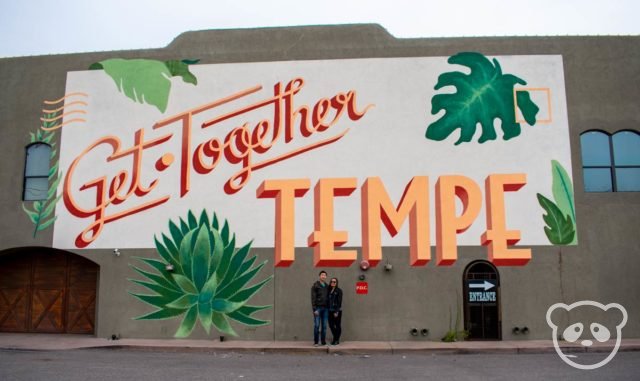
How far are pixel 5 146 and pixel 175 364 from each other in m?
8.90

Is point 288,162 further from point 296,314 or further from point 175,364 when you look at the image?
point 175,364

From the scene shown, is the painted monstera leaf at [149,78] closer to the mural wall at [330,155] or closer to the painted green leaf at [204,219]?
the mural wall at [330,155]

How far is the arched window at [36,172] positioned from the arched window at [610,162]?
47.2 feet

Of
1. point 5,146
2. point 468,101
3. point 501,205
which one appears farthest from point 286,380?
point 5,146

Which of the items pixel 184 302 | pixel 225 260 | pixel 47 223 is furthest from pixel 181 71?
pixel 184 302

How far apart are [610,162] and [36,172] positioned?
15.4 metres

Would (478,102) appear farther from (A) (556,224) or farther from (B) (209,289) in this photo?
(B) (209,289)

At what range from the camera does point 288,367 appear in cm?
1131

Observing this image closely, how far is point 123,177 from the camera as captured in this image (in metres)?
15.8

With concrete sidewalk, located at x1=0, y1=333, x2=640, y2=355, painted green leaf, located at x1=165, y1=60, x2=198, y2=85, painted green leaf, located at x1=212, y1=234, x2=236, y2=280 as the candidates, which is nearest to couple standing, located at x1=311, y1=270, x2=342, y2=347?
concrete sidewalk, located at x1=0, y1=333, x2=640, y2=355

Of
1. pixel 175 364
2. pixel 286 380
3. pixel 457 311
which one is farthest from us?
pixel 457 311

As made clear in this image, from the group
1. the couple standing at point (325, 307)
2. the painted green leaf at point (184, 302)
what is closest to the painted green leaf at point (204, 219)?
the painted green leaf at point (184, 302)

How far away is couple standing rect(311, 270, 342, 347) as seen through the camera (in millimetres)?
13898

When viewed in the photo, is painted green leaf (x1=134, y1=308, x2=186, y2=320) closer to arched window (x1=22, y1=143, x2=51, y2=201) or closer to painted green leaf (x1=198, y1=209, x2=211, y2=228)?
painted green leaf (x1=198, y1=209, x2=211, y2=228)
